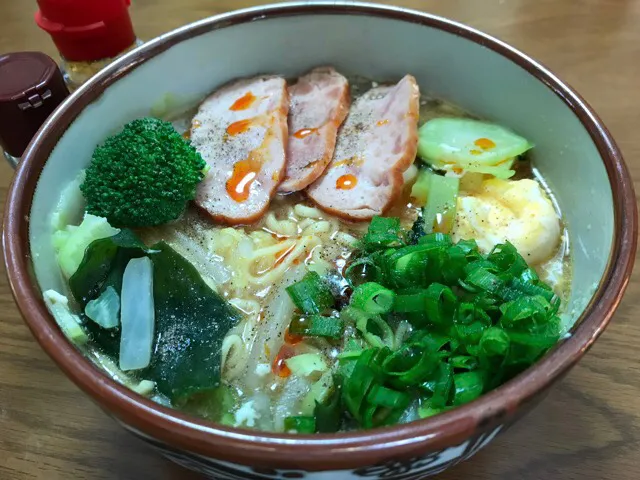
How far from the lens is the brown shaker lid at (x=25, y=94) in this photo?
4.76 ft

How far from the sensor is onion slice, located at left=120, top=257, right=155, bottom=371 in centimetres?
120

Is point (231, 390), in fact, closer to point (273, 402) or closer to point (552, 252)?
point (273, 402)

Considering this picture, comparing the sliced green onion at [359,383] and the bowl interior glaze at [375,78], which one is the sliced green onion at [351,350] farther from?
the bowl interior glaze at [375,78]

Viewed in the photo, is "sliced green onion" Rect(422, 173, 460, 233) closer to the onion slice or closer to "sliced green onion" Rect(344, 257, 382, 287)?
"sliced green onion" Rect(344, 257, 382, 287)

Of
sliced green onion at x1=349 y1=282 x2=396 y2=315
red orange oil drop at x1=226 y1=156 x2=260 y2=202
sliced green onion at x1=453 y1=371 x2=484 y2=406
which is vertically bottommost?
sliced green onion at x1=453 y1=371 x2=484 y2=406

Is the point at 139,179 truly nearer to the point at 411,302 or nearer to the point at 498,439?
the point at 411,302

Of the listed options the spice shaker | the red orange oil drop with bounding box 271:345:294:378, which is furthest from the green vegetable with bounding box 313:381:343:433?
the spice shaker

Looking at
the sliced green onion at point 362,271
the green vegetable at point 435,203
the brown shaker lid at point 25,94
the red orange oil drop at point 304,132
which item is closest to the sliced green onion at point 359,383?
the sliced green onion at point 362,271

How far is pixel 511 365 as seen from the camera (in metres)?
1.07

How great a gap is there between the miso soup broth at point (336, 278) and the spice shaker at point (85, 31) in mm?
329

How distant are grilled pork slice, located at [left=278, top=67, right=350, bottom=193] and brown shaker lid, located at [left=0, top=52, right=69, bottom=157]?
61 centimetres

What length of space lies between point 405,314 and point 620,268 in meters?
0.40

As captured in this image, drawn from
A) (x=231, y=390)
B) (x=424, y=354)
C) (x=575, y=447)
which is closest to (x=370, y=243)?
(x=424, y=354)

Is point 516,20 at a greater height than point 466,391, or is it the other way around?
point 516,20
